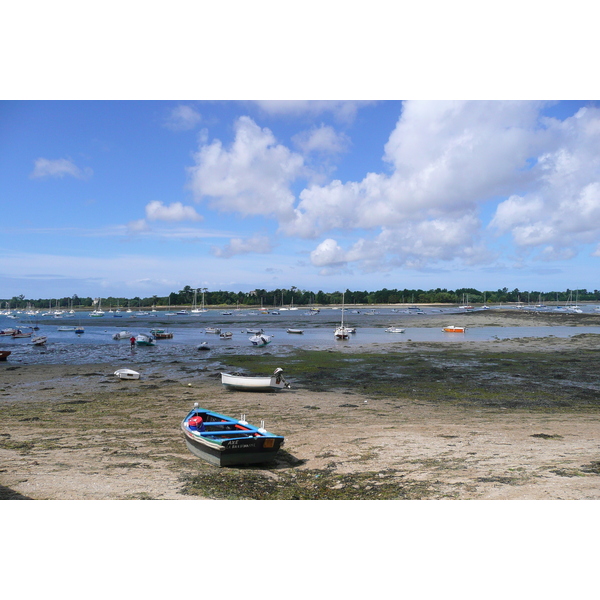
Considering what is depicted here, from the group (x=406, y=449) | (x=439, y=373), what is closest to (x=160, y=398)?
(x=406, y=449)

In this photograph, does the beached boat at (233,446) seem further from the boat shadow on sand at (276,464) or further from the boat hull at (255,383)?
the boat hull at (255,383)

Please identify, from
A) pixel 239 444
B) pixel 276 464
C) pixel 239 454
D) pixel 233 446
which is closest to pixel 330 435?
pixel 276 464

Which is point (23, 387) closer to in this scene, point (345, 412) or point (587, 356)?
point (345, 412)

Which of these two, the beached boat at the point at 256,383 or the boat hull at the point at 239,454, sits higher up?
the boat hull at the point at 239,454

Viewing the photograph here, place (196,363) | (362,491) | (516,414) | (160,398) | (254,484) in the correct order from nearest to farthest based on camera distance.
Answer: (362,491), (254,484), (516,414), (160,398), (196,363)

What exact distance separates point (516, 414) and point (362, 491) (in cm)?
1175

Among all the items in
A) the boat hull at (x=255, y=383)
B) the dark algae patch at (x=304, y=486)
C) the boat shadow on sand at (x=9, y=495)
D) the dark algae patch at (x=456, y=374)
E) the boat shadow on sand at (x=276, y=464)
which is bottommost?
the dark algae patch at (x=456, y=374)

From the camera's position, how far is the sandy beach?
9562 mm

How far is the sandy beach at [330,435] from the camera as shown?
9562 millimetres

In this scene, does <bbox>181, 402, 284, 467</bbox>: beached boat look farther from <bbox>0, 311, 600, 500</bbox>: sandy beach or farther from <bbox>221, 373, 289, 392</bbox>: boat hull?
<bbox>221, 373, 289, 392</bbox>: boat hull

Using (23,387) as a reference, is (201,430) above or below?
above

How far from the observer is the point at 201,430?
503 inches

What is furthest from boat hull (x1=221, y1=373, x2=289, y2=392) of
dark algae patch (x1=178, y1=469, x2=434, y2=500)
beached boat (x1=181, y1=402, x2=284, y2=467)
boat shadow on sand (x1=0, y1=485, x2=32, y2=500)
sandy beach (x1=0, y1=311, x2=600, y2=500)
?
boat shadow on sand (x1=0, y1=485, x2=32, y2=500)

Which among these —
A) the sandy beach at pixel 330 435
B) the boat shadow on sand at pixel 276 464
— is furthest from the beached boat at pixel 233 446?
the sandy beach at pixel 330 435
